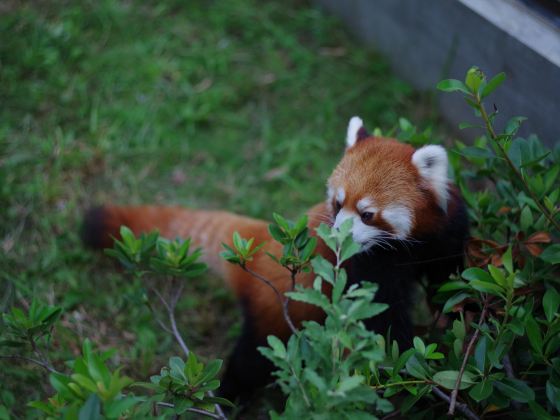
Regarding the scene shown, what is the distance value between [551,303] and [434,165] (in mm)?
655

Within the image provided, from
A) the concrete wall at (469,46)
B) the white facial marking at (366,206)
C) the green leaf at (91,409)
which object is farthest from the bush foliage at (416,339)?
the concrete wall at (469,46)

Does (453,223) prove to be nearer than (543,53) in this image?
Yes

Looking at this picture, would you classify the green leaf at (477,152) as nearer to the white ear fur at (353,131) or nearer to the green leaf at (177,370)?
the white ear fur at (353,131)

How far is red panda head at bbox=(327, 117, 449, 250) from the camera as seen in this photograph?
90.0 inches

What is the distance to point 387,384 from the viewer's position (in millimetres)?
1774

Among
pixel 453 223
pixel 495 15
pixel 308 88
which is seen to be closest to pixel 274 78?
pixel 308 88

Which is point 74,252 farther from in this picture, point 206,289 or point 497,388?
point 497,388

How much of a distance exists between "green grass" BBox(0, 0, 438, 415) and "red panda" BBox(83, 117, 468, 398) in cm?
63

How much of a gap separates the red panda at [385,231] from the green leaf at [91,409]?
97 cm

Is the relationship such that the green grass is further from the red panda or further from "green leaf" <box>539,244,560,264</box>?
"green leaf" <box>539,244,560,264</box>

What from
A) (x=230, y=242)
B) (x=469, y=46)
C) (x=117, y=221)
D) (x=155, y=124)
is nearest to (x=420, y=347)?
(x=230, y=242)

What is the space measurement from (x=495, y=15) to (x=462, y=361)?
2.06 meters

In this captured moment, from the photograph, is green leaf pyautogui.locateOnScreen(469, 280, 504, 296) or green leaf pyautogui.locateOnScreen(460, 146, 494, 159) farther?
green leaf pyautogui.locateOnScreen(460, 146, 494, 159)

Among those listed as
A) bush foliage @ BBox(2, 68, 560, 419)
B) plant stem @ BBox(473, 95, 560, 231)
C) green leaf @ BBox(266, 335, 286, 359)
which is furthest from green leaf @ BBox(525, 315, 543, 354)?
green leaf @ BBox(266, 335, 286, 359)
